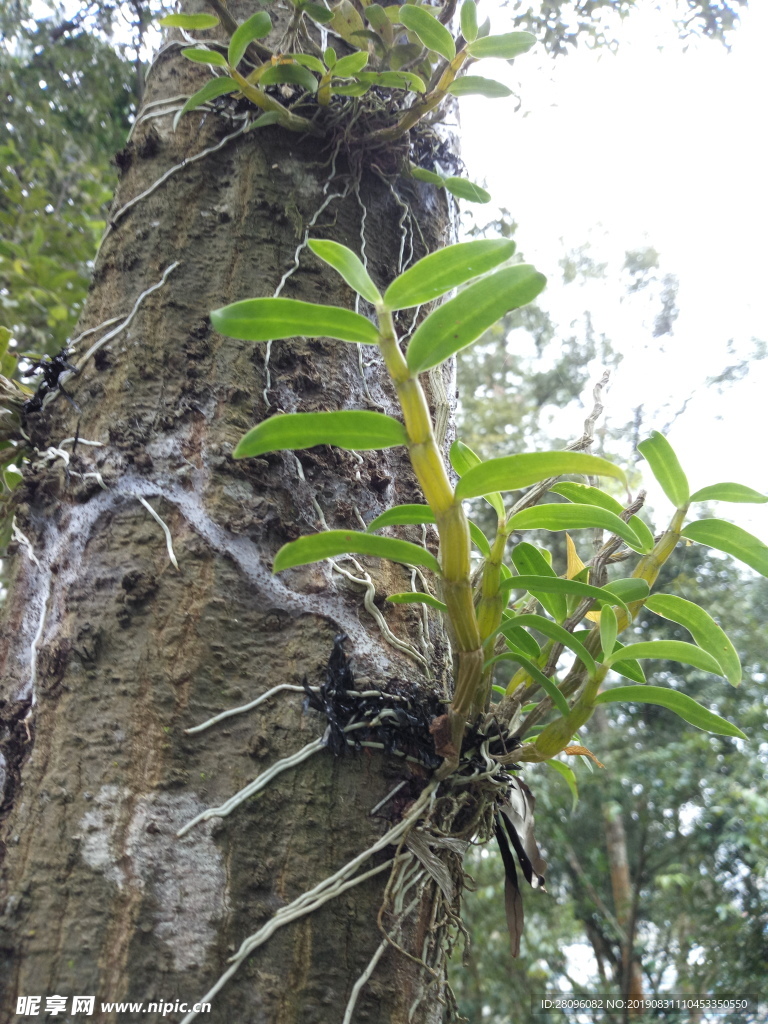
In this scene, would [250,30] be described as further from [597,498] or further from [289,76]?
[597,498]

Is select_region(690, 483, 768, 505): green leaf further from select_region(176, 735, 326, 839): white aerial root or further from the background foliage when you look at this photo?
the background foliage

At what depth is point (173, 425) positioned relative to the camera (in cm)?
70

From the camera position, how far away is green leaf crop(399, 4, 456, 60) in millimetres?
706

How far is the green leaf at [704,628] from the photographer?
58 centimetres

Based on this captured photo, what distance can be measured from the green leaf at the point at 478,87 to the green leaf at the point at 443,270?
1.74 ft

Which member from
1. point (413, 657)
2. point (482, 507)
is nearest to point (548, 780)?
point (482, 507)

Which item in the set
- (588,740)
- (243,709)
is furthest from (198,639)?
(588,740)

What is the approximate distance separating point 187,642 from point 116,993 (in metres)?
0.25

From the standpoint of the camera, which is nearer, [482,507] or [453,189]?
[453,189]

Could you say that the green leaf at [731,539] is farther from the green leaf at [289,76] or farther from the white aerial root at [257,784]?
the green leaf at [289,76]

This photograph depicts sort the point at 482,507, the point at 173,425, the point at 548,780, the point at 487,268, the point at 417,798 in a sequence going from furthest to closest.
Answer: the point at 482,507 → the point at 548,780 → the point at 173,425 → the point at 417,798 → the point at 487,268

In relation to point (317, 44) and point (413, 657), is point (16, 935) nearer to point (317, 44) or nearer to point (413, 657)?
point (413, 657)

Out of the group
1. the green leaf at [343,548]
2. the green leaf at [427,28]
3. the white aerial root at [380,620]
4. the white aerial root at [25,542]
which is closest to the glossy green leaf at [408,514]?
the green leaf at [343,548]

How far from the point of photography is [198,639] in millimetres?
603
